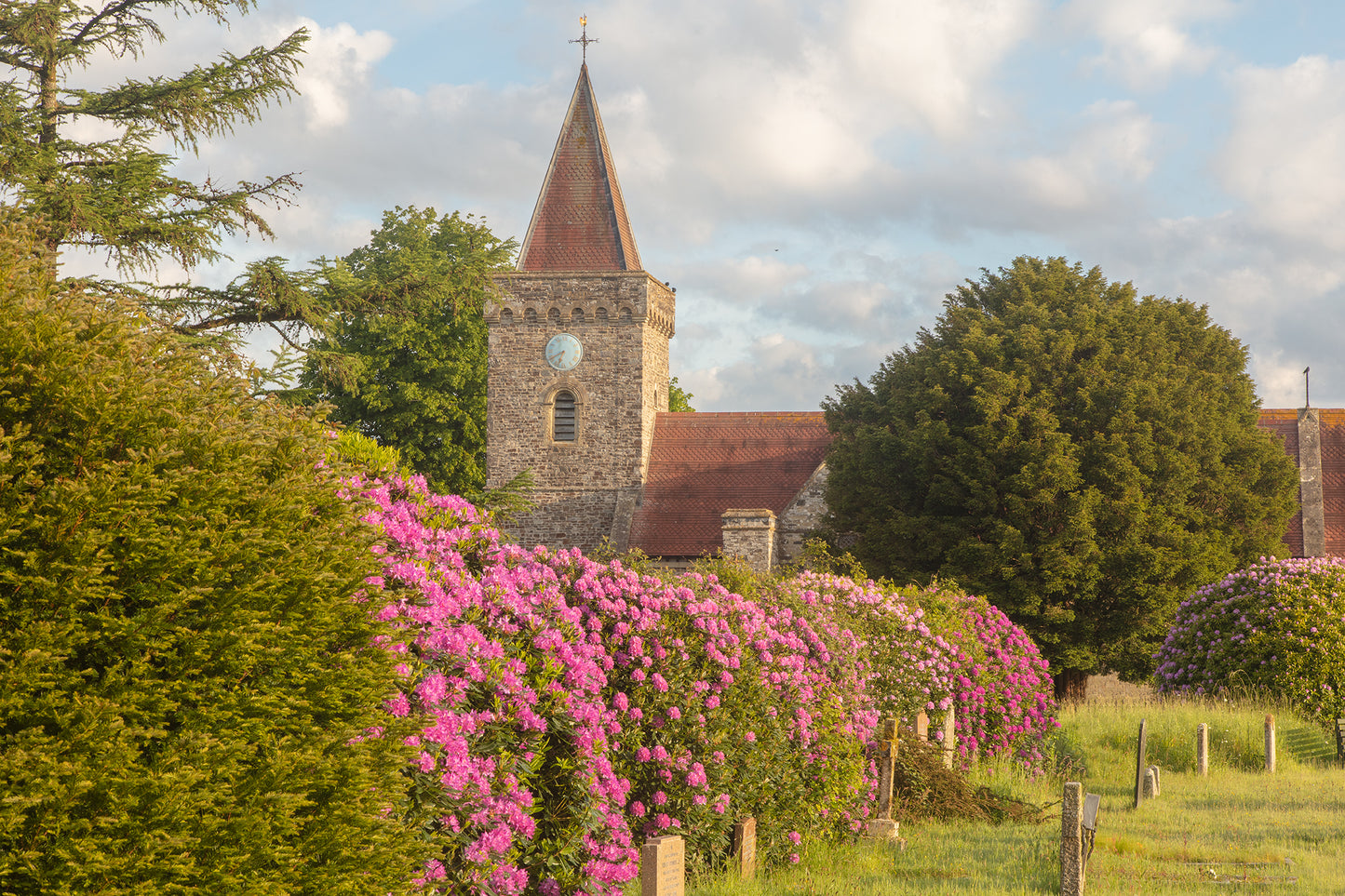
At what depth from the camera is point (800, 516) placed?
3047 cm

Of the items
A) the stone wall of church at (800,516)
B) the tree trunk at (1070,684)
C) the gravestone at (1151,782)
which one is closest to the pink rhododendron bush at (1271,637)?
the tree trunk at (1070,684)

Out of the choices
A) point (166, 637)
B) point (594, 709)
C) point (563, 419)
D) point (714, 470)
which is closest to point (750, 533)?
point (714, 470)

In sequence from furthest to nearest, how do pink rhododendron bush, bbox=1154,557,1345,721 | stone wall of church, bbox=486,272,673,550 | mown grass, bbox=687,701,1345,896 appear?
1. stone wall of church, bbox=486,272,673,550
2. pink rhododendron bush, bbox=1154,557,1345,721
3. mown grass, bbox=687,701,1345,896

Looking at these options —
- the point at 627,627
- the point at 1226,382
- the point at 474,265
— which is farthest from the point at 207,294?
the point at 1226,382

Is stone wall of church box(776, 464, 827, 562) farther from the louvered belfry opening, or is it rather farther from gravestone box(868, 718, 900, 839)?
gravestone box(868, 718, 900, 839)

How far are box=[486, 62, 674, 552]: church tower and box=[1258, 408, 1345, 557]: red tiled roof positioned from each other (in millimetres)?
16627

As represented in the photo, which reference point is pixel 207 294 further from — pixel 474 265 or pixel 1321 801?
pixel 1321 801

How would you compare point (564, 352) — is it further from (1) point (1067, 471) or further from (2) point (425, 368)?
(1) point (1067, 471)

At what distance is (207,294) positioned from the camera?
657 inches

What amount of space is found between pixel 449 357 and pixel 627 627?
2873cm

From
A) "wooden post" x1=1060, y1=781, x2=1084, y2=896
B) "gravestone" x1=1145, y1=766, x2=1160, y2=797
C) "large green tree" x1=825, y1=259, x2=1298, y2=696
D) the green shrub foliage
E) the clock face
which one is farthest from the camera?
the clock face

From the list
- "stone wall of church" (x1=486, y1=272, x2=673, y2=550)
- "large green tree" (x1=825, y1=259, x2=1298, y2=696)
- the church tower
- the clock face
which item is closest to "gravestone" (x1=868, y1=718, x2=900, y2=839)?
"large green tree" (x1=825, y1=259, x2=1298, y2=696)

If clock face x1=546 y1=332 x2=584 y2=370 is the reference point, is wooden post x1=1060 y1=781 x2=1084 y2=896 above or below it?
below

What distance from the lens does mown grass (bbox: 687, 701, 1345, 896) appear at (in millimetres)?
8266
